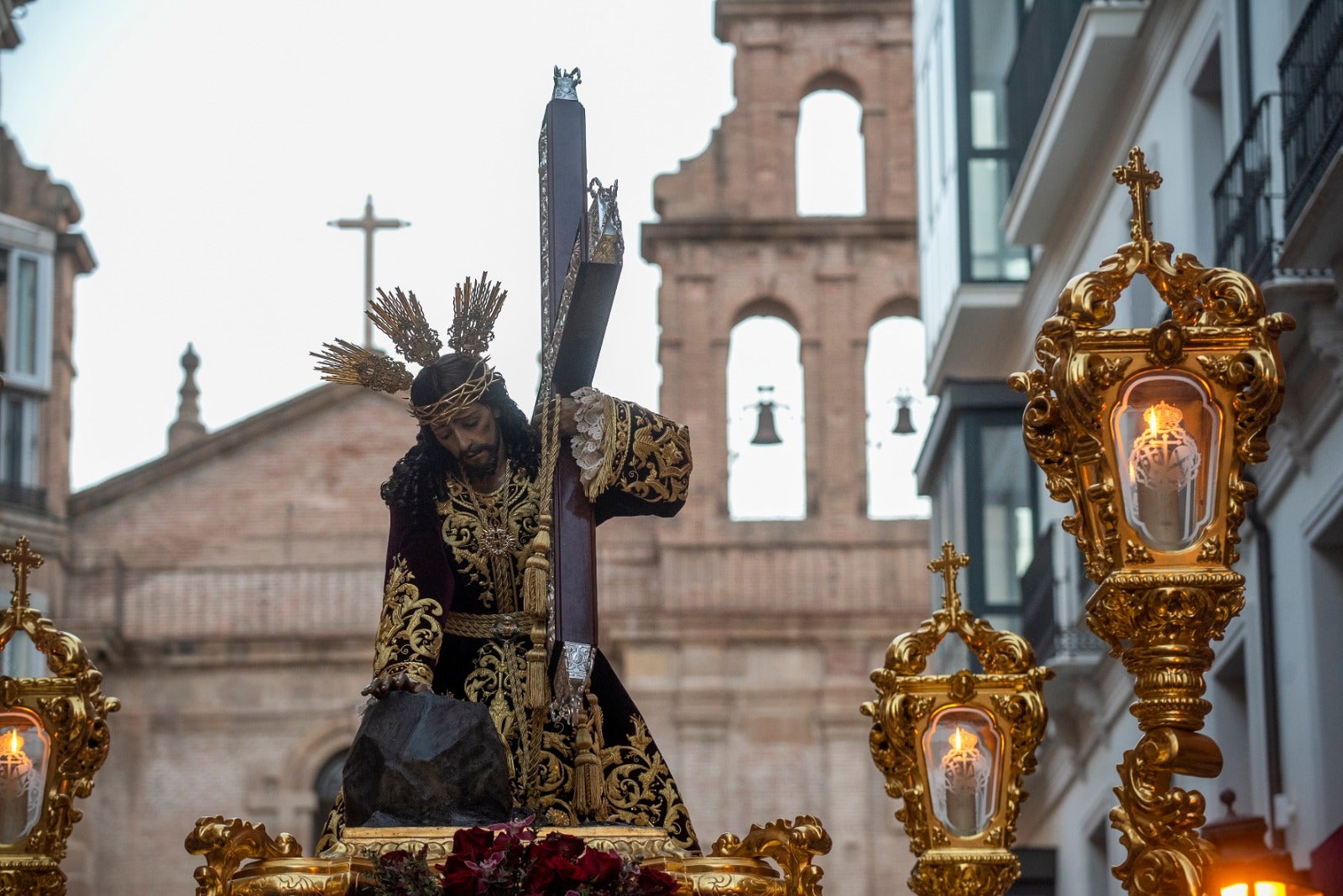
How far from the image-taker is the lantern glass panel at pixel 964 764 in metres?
7.77

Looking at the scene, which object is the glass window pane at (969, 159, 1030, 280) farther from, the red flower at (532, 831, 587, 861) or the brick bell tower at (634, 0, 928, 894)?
the red flower at (532, 831, 587, 861)

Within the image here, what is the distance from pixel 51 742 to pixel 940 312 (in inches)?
539

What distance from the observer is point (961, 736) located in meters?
7.78

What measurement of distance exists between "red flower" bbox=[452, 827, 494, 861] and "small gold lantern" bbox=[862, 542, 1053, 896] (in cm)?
234

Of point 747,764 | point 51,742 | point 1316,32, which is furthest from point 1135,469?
point 747,764

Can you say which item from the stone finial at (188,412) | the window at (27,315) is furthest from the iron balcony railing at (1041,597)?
the stone finial at (188,412)

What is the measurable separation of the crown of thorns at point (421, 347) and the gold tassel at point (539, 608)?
1.12 ft

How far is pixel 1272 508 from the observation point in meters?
13.4

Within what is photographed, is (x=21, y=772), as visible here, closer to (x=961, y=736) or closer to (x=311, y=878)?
(x=311, y=878)

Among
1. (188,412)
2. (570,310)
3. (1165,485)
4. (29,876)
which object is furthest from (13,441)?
(1165,485)

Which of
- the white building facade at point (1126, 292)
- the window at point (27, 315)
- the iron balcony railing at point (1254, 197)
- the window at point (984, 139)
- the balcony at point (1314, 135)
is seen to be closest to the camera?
the balcony at point (1314, 135)

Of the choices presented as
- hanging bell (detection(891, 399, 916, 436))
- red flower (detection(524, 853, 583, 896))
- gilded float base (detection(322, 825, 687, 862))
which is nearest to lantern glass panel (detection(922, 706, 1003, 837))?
gilded float base (detection(322, 825, 687, 862))

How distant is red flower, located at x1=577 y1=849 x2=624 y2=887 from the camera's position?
212 inches

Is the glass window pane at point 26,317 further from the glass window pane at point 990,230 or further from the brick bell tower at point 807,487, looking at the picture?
the glass window pane at point 990,230
